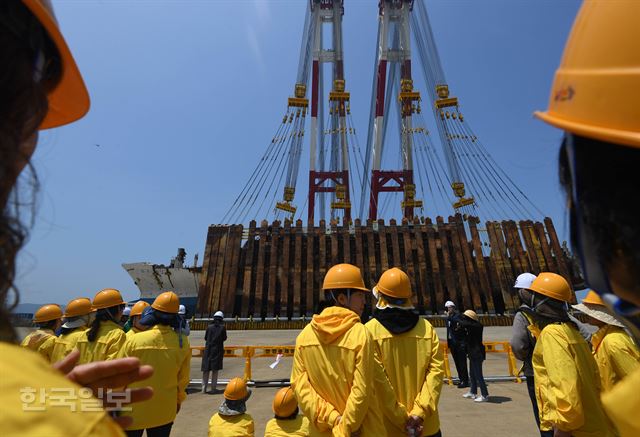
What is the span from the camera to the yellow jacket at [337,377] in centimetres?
230

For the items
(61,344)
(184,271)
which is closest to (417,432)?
(61,344)

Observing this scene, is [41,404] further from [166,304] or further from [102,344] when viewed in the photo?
[102,344]

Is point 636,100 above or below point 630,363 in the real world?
above

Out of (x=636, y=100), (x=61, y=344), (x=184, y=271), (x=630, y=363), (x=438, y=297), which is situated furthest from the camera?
(x=184, y=271)

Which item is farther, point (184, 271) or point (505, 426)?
point (184, 271)

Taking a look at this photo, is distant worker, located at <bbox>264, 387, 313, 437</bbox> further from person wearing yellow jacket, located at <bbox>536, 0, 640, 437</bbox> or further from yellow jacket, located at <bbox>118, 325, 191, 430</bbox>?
person wearing yellow jacket, located at <bbox>536, 0, 640, 437</bbox>

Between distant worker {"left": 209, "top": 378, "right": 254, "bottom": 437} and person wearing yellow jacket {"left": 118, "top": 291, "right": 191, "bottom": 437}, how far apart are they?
1.95 ft

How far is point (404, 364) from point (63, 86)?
2.81 m

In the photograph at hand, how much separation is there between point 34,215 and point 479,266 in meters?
22.6

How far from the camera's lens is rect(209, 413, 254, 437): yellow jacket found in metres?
2.98

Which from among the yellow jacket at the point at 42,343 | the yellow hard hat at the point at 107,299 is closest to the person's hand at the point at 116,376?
the yellow hard hat at the point at 107,299

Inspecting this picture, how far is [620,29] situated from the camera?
0.74 m

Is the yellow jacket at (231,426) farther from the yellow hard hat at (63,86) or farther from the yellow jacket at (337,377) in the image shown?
the yellow hard hat at (63,86)

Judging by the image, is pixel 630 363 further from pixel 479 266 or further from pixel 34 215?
pixel 479 266
